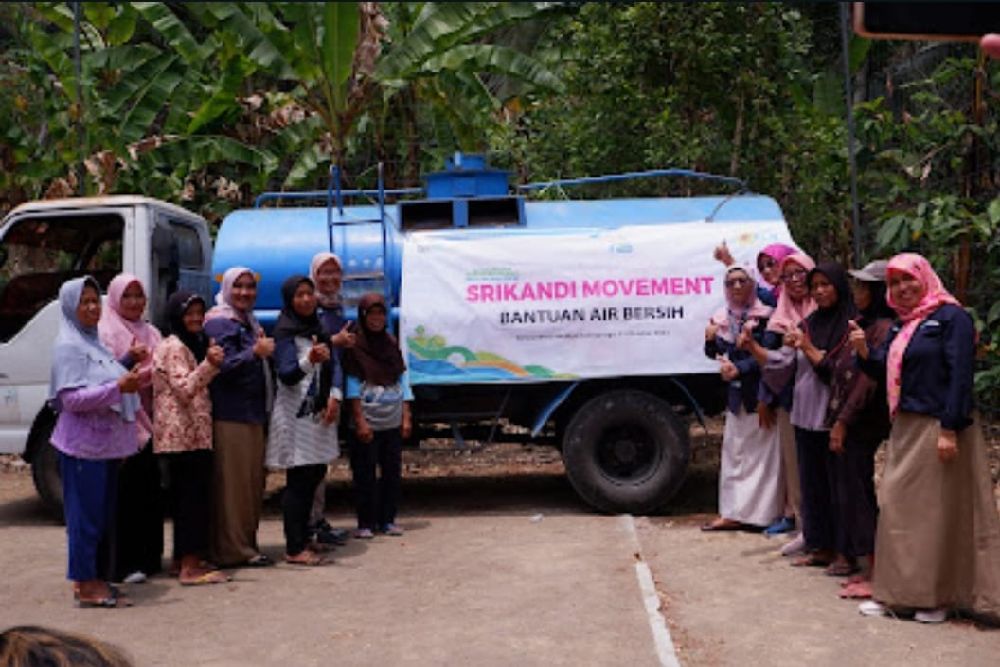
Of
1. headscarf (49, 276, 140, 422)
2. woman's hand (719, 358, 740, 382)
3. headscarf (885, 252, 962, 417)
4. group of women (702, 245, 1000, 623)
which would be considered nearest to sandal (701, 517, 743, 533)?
group of women (702, 245, 1000, 623)

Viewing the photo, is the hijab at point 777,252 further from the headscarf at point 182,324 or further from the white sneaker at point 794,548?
the headscarf at point 182,324

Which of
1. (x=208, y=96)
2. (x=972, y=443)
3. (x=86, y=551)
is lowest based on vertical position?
(x=86, y=551)

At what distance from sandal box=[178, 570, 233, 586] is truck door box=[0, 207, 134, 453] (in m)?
2.25

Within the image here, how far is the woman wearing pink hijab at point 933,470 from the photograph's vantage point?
216 inches

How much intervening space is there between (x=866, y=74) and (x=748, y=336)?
337 inches

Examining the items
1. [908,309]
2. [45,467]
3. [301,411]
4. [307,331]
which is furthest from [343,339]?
[908,309]

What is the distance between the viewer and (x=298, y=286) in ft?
23.0

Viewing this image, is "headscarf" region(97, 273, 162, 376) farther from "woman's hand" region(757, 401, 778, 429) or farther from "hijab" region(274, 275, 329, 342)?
"woman's hand" region(757, 401, 778, 429)

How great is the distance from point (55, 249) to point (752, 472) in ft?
16.6

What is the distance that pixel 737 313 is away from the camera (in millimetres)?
7707

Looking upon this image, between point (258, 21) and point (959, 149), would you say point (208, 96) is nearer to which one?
point (258, 21)

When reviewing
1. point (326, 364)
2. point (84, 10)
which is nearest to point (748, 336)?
point (326, 364)

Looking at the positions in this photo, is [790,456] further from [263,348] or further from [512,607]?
[263,348]

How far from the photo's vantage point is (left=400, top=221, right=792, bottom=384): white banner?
27.1 feet
